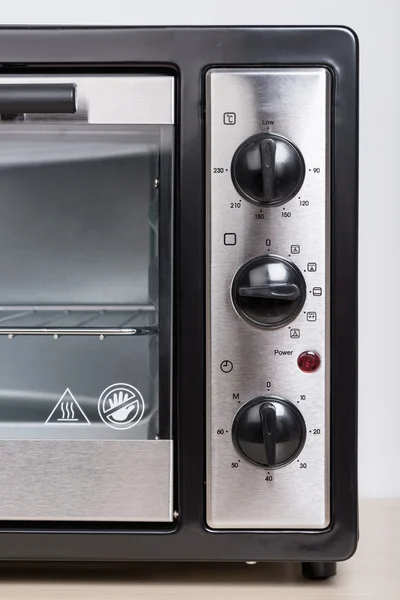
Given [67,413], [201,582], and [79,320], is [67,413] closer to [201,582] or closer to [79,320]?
[79,320]

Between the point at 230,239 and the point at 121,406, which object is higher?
the point at 230,239

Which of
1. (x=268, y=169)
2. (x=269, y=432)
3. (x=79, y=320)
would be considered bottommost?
(x=269, y=432)

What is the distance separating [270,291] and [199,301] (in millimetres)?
77

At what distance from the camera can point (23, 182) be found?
0.75 m

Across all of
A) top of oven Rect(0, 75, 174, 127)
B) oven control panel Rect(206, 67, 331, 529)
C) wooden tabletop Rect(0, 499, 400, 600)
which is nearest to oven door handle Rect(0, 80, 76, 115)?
top of oven Rect(0, 75, 174, 127)

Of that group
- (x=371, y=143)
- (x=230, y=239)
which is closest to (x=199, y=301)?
(x=230, y=239)

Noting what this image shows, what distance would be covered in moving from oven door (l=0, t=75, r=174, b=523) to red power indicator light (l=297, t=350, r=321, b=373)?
0.13m

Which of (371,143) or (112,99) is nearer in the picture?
(112,99)

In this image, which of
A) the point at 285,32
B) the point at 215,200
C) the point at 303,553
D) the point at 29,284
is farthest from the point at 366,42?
the point at 303,553

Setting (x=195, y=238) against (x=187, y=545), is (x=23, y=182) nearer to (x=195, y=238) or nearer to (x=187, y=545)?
(x=195, y=238)

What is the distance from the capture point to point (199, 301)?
2.36ft

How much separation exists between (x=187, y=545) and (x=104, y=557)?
0.28 ft

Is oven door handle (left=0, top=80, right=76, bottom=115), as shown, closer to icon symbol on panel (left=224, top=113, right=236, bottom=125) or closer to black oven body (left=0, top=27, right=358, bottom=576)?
black oven body (left=0, top=27, right=358, bottom=576)

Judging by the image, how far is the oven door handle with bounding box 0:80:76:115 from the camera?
2.35ft
